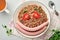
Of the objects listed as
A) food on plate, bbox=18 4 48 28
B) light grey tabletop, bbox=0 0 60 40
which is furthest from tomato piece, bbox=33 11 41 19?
light grey tabletop, bbox=0 0 60 40

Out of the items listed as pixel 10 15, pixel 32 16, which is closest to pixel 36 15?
pixel 32 16

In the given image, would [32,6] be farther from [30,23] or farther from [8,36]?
[8,36]

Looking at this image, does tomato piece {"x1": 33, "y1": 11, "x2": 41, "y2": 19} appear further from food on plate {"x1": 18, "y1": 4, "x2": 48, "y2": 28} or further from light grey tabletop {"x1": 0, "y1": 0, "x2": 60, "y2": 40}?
light grey tabletop {"x1": 0, "y1": 0, "x2": 60, "y2": 40}

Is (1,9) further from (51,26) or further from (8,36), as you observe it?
(51,26)

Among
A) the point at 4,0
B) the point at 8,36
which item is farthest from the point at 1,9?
the point at 8,36

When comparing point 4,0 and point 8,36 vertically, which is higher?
point 4,0

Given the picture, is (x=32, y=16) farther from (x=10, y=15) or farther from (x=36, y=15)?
(x=10, y=15)

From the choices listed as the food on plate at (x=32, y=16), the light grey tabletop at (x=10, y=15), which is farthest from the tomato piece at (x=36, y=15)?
the light grey tabletop at (x=10, y=15)

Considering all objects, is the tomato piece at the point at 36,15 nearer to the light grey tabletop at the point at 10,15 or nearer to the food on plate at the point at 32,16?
the food on plate at the point at 32,16
